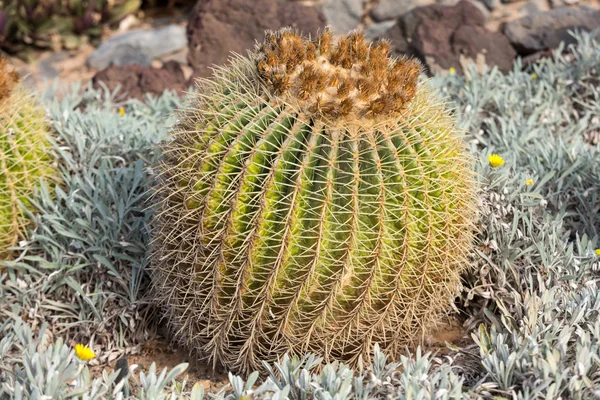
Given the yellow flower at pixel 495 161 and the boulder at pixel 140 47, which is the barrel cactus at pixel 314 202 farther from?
the boulder at pixel 140 47

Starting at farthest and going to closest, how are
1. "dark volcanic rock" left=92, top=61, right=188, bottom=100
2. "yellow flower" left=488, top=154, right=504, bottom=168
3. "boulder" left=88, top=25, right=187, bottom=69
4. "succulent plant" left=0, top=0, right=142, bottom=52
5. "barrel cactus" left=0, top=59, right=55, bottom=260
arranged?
"succulent plant" left=0, top=0, right=142, bottom=52 → "boulder" left=88, top=25, right=187, bottom=69 → "dark volcanic rock" left=92, top=61, right=188, bottom=100 → "yellow flower" left=488, top=154, right=504, bottom=168 → "barrel cactus" left=0, top=59, right=55, bottom=260

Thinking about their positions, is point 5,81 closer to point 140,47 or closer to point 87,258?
point 87,258

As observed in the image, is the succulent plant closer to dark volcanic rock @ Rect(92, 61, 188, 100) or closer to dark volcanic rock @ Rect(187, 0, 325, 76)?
dark volcanic rock @ Rect(187, 0, 325, 76)

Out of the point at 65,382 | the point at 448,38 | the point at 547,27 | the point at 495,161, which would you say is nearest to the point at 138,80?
the point at 448,38

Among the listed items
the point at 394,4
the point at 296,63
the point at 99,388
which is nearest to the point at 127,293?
the point at 99,388

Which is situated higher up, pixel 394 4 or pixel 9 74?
pixel 9 74

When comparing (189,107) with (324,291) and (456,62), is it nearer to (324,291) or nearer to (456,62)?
(324,291)

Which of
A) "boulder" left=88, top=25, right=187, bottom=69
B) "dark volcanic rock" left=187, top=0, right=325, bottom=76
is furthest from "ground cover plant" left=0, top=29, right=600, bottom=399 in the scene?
"boulder" left=88, top=25, right=187, bottom=69

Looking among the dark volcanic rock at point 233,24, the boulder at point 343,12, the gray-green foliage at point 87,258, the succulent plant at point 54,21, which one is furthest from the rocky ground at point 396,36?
the gray-green foliage at point 87,258
